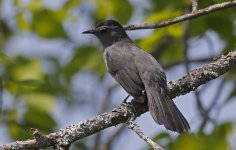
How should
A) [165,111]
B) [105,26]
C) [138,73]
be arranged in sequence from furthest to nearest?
[105,26] < [138,73] < [165,111]

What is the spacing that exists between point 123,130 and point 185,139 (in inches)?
125

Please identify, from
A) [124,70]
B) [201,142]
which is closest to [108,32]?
[124,70]

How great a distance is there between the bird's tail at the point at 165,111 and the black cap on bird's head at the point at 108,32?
1.73 m

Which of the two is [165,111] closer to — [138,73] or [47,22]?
[138,73]

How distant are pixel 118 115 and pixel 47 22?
2.99 metres

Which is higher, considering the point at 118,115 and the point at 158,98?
the point at 158,98

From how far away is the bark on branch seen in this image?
4.27 m

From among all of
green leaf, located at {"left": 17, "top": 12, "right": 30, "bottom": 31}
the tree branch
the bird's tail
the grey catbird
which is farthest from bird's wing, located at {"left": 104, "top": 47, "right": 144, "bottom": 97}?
green leaf, located at {"left": 17, "top": 12, "right": 30, "bottom": 31}

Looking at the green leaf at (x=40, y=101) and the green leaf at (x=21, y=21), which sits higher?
the green leaf at (x=21, y=21)

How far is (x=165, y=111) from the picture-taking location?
17.8 ft

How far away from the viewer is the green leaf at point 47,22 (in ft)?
24.1

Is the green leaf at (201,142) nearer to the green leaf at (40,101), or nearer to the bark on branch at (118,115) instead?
the bark on branch at (118,115)

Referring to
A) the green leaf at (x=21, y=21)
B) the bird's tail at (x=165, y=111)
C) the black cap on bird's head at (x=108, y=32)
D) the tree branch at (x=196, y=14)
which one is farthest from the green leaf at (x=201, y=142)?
the green leaf at (x=21, y=21)

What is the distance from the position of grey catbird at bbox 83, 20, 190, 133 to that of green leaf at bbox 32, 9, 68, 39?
459 millimetres
